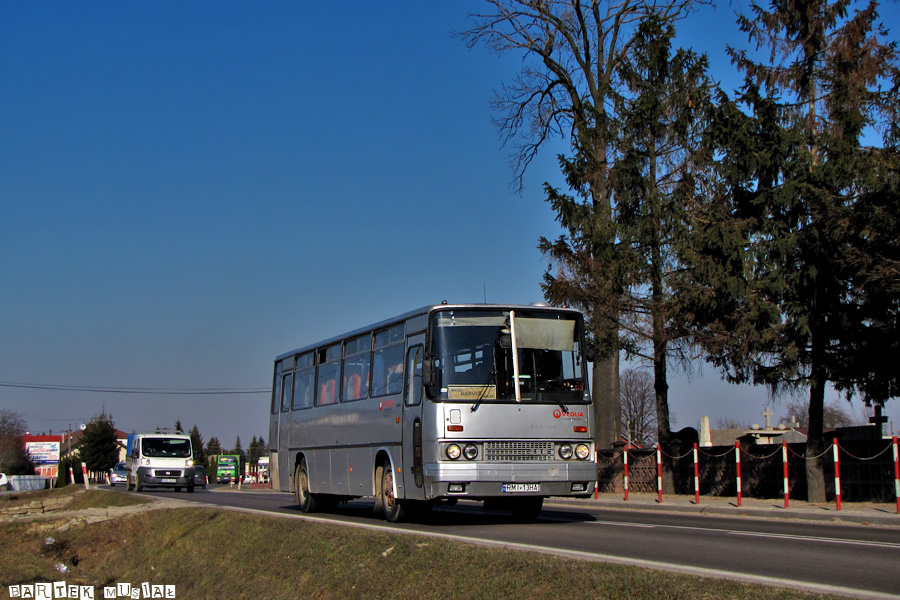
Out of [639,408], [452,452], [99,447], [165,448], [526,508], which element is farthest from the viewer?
[99,447]

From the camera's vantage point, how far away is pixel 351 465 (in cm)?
1716

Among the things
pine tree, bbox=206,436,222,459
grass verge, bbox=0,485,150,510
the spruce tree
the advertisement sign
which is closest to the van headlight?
grass verge, bbox=0,485,150,510

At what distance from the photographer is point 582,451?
1444 centimetres

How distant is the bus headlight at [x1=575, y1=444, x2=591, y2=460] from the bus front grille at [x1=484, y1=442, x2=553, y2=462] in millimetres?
456

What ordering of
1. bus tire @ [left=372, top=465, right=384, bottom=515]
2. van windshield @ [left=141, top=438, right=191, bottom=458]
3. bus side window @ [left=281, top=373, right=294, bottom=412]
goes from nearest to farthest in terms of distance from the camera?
bus tire @ [left=372, top=465, right=384, bottom=515] → bus side window @ [left=281, top=373, right=294, bottom=412] → van windshield @ [left=141, top=438, right=191, bottom=458]

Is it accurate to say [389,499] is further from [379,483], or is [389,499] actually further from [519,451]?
[519,451]

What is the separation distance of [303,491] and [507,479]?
290 inches

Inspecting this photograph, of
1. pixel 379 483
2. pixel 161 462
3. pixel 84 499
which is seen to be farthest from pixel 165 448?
pixel 379 483

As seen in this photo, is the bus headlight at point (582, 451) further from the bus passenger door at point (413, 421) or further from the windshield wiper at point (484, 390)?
the bus passenger door at point (413, 421)

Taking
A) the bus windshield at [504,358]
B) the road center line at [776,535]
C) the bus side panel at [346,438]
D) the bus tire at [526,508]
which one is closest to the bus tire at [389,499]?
the bus side panel at [346,438]

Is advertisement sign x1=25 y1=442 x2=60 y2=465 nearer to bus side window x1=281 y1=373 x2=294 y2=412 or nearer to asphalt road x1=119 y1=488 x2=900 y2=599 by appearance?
bus side window x1=281 y1=373 x2=294 y2=412

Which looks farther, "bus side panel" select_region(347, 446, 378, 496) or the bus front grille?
"bus side panel" select_region(347, 446, 378, 496)

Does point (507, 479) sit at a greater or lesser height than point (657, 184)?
lesser

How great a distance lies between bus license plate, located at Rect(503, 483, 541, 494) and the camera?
13.8 meters
